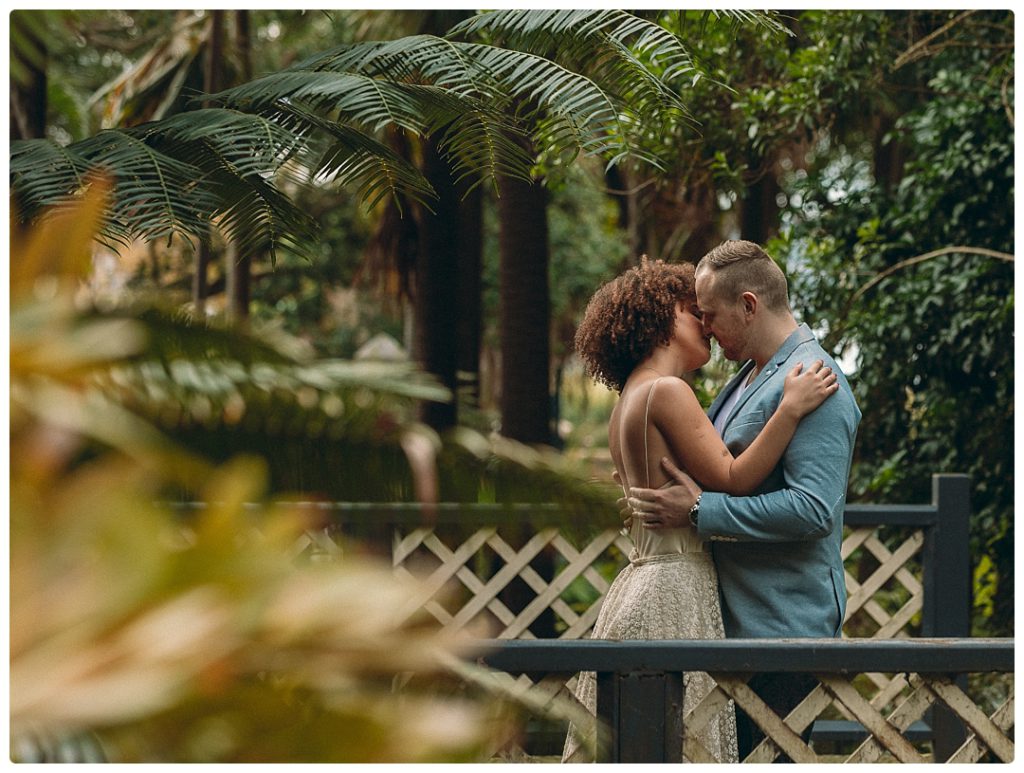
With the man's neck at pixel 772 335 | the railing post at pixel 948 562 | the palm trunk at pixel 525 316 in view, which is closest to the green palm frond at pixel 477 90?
the man's neck at pixel 772 335

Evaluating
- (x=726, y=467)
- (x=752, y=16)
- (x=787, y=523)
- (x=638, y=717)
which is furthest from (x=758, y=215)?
(x=638, y=717)

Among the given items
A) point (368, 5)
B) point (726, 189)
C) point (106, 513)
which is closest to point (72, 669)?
point (106, 513)

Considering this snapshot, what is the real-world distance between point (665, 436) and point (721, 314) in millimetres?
387

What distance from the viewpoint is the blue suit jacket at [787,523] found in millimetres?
2418

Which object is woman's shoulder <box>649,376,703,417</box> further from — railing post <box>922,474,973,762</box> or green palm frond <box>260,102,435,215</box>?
railing post <box>922,474,973,762</box>

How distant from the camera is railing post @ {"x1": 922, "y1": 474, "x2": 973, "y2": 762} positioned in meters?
4.30

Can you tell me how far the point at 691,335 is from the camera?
2777mm

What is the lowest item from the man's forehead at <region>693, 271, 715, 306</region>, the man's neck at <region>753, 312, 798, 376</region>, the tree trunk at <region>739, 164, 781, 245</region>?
the man's neck at <region>753, 312, 798, 376</region>

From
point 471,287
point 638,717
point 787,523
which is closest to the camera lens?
point 638,717

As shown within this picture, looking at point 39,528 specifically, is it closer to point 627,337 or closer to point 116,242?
point 116,242

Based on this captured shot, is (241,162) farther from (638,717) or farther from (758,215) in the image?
(758,215)

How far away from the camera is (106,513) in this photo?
2.16 ft

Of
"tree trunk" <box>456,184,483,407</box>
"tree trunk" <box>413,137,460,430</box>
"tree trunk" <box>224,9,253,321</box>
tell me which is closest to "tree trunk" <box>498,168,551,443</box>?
"tree trunk" <box>413,137,460,430</box>

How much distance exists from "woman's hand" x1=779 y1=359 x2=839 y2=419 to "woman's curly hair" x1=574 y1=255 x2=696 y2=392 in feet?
1.28
